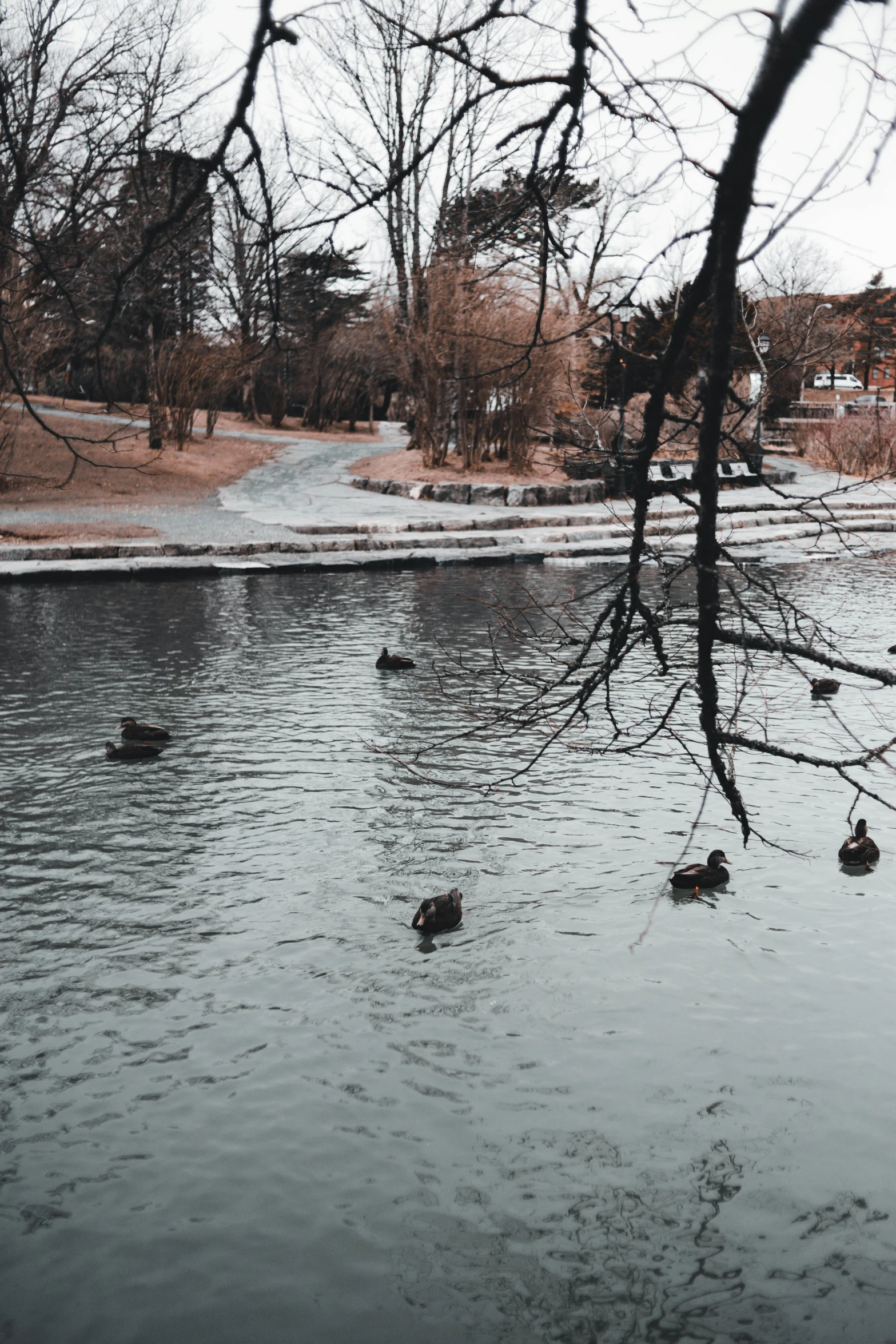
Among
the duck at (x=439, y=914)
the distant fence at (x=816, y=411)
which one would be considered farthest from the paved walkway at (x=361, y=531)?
the distant fence at (x=816, y=411)

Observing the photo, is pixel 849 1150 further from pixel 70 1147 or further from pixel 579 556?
pixel 579 556

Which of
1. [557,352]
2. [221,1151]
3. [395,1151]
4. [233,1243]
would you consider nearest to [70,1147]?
[221,1151]

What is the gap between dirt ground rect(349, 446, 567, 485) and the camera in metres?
25.3

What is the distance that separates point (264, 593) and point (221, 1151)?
36.1 feet

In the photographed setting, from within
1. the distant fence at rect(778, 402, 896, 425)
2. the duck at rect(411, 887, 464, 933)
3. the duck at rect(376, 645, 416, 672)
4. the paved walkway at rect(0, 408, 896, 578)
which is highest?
the distant fence at rect(778, 402, 896, 425)

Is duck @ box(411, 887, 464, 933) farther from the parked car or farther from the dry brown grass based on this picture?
the parked car

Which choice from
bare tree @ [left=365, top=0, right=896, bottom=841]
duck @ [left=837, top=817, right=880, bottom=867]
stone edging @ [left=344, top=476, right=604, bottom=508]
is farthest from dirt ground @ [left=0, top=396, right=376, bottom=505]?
bare tree @ [left=365, top=0, right=896, bottom=841]

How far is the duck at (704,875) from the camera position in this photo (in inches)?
228

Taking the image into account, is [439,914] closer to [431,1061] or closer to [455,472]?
[431,1061]

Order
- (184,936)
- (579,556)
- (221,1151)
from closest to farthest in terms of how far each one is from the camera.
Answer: (221,1151)
(184,936)
(579,556)

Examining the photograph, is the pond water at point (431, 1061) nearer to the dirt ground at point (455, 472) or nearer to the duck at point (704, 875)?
the duck at point (704, 875)

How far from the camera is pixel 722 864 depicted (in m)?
5.96

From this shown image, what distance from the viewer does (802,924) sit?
18.2 ft

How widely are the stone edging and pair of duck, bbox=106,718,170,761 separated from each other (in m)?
15.6
